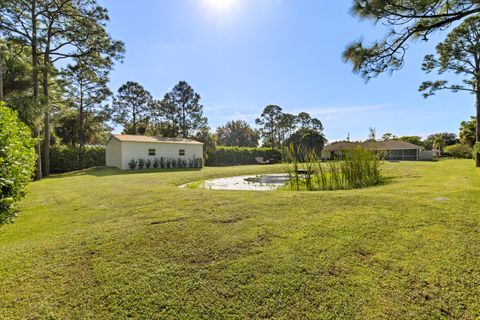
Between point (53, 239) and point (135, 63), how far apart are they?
13.1 metres

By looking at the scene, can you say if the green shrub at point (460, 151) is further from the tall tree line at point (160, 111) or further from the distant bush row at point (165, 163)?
the tall tree line at point (160, 111)

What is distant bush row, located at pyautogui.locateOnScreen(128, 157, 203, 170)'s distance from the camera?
52.7ft

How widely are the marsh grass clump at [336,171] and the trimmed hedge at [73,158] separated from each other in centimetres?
1577

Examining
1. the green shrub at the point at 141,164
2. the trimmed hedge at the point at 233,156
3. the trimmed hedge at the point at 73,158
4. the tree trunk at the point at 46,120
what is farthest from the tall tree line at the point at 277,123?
the tree trunk at the point at 46,120

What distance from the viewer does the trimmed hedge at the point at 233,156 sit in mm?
23422

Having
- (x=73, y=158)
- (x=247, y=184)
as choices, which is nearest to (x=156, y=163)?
(x=73, y=158)

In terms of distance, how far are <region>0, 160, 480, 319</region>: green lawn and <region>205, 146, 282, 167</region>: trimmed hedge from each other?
63.4ft

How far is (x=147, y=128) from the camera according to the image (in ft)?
94.8

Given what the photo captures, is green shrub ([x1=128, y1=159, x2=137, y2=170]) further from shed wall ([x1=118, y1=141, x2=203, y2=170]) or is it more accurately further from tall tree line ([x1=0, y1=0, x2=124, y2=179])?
tall tree line ([x1=0, y1=0, x2=124, y2=179])

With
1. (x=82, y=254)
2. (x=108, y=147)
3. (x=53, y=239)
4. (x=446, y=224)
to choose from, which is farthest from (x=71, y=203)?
(x=108, y=147)

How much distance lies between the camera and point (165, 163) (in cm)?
1747

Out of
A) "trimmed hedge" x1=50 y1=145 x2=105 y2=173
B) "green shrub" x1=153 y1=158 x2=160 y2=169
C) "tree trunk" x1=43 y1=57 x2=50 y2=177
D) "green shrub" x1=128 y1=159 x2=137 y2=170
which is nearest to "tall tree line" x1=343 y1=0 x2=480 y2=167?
"tree trunk" x1=43 y1=57 x2=50 y2=177

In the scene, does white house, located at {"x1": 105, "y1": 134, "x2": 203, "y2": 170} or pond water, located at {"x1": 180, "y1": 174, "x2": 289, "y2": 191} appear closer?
pond water, located at {"x1": 180, "y1": 174, "x2": 289, "y2": 191}

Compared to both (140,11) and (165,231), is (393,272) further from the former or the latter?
(140,11)
